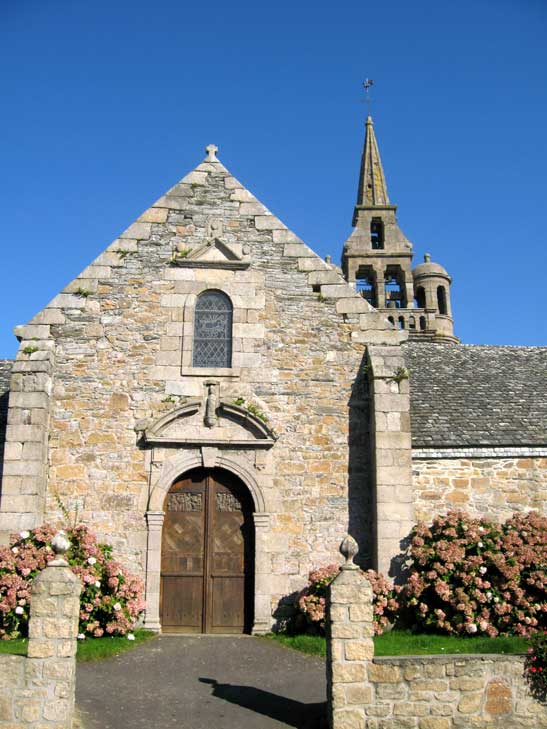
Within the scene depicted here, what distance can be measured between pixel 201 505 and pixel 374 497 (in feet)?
8.92

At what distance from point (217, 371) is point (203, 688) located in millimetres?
5034

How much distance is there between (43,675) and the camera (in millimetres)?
6480

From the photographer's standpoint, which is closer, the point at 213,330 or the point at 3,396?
the point at 213,330

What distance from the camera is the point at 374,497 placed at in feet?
35.8

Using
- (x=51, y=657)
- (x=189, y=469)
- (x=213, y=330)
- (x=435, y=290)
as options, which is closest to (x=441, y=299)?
A: (x=435, y=290)

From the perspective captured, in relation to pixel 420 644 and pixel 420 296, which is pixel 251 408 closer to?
pixel 420 644

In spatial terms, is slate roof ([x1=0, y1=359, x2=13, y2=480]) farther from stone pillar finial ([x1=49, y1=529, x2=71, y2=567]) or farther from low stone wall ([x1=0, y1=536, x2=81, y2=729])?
low stone wall ([x1=0, y1=536, x2=81, y2=729])

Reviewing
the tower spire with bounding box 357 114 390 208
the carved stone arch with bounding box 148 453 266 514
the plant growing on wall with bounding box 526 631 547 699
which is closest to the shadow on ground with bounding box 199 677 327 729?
the plant growing on wall with bounding box 526 631 547 699

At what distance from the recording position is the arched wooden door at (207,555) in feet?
35.5

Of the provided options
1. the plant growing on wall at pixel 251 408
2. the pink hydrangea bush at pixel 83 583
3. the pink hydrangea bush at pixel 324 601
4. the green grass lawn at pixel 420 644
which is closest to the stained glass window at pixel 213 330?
the plant growing on wall at pixel 251 408

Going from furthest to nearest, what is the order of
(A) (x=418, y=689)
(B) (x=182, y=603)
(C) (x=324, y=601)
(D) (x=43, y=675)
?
(B) (x=182, y=603), (C) (x=324, y=601), (A) (x=418, y=689), (D) (x=43, y=675)

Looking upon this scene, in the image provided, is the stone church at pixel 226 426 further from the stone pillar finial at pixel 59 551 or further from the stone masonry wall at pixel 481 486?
the stone pillar finial at pixel 59 551

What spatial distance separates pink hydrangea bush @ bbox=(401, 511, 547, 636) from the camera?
9.90 metres

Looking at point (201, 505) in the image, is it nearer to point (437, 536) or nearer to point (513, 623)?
point (437, 536)
